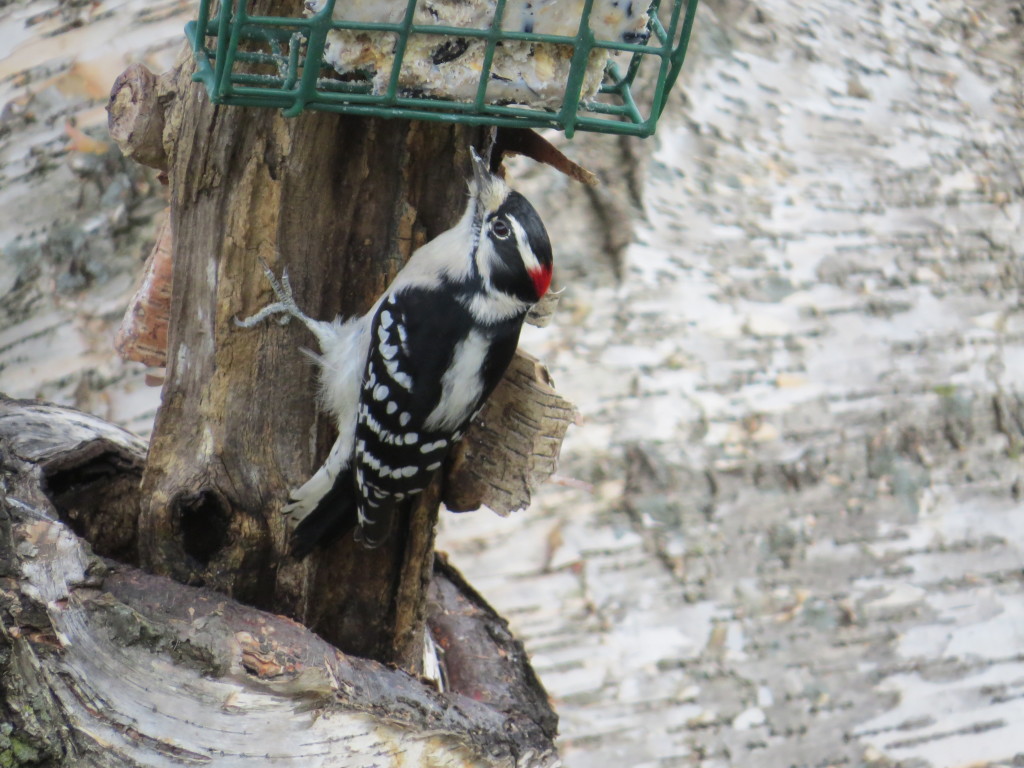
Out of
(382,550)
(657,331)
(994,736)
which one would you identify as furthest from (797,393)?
(382,550)

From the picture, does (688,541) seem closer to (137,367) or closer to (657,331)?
(657,331)

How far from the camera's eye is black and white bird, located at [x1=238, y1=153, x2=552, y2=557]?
2.25m

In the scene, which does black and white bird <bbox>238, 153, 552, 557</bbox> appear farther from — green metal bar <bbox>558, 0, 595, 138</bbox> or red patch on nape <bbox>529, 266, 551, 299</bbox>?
green metal bar <bbox>558, 0, 595, 138</bbox>

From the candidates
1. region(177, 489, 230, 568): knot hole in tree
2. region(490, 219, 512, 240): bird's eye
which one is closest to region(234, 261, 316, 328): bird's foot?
region(177, 489, 230, 568): knot hole in tree

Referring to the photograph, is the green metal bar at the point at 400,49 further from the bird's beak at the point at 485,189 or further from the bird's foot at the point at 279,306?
the bird's foot at the point at 279,306

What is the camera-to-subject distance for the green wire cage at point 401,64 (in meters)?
1.71

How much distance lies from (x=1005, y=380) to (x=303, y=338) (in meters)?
2.59

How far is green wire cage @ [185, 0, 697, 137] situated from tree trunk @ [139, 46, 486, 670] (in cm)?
20

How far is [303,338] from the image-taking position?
7.45 feet

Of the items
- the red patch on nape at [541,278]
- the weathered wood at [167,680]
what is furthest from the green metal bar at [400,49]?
the weathered wood at [167,680]

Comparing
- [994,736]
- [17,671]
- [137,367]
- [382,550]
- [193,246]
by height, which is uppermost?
[193,246]

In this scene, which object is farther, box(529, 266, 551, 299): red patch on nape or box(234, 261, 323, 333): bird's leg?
box(529, 266, 551, 299): red patch on nape

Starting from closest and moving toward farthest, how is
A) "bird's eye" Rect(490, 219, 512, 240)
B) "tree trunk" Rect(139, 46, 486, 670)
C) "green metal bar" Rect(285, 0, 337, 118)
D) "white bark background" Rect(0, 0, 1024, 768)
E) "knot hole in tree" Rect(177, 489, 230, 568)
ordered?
"green metal bar" Rect(285, 0, 337, 118)
"tree trunk" Rect(139, 46, 486, 670)
"knot hole in tree" Rect(177, 489, 230, 568)
"bird's eye" Rect(490, 219, 512, 240)
"white bark background" Rect(0, 0, 1024, 768)

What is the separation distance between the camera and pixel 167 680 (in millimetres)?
1735
